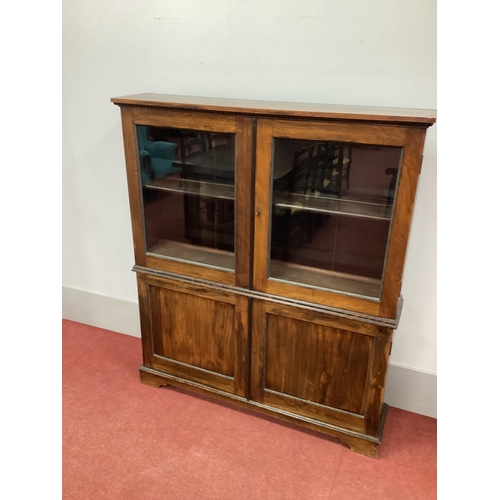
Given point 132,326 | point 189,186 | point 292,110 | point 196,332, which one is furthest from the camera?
point 132,326

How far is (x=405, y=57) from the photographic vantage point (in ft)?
5.51

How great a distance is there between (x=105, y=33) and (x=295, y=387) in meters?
1.93

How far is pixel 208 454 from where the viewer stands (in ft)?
6.22

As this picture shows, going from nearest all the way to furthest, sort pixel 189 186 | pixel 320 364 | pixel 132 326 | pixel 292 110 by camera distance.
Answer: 1. pixel 292 110
2. pixel 320 364
3. pixel 189 186
4. pixel 132 326

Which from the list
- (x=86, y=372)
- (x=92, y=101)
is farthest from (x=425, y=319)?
(x=92, y=101)

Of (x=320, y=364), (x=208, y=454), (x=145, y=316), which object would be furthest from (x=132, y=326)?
(x=320, y=364)

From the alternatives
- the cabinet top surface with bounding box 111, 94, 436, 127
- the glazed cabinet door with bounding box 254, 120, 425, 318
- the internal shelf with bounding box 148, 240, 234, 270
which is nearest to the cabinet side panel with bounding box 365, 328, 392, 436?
the glazed cabinet door with bounding box 254, 120, 425, 318

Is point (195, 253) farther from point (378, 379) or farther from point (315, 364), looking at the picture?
point (378, 379)

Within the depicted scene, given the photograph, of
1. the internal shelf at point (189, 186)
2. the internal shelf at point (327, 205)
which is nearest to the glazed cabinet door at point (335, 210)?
the internal shelf at point (327, 205)

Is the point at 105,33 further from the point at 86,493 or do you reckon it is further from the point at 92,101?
the point at 86,493

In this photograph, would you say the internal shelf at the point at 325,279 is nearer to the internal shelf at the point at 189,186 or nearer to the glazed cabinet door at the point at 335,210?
the glazed cabinet door at the point at 335,210

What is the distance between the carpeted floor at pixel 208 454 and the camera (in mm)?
1740

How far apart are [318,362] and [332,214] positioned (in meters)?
0.65

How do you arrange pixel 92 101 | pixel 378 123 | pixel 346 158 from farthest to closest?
1. pixel 92 101
2. pixel 346 158
3. pixel 378 123
